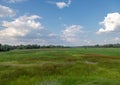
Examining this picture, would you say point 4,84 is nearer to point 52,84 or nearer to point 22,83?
point 22,83

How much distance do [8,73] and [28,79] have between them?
470cm

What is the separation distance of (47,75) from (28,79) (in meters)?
4.25

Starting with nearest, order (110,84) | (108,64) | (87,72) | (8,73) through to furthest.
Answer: (110,84), (8,73), (87,72), (108,64)

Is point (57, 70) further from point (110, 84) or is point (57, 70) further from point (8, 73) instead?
point (110, 84)

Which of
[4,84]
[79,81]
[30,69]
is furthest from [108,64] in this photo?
[4,84]

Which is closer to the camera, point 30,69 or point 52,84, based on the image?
point 52,84

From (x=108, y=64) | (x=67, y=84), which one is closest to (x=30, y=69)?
(x=67, y=84)

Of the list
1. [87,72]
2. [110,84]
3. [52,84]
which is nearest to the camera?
[52,84]

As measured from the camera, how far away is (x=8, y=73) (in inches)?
1547

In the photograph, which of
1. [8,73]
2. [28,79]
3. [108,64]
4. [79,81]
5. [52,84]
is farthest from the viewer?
[108,64]

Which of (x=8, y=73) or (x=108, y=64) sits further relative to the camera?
(x=108, y=64)

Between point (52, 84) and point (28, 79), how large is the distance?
7689 millimetres

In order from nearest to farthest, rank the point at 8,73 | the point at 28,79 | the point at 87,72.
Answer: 1. the point at 28,79
2. the point at 8,73
3. the point at 87,72

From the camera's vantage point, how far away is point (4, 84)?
34.1m
